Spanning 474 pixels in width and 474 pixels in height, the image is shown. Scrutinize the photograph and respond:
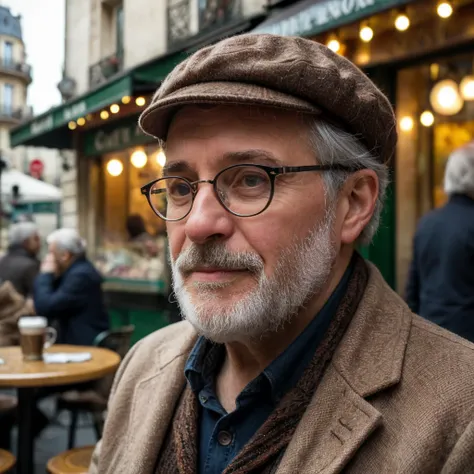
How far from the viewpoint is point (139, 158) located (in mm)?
9477

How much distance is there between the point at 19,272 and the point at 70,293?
1457 mm

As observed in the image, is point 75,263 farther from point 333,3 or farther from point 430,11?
point 430,11

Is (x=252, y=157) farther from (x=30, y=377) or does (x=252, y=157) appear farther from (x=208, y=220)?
(x=30, y=377)

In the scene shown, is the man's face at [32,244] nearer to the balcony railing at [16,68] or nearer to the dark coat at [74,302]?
the dark coat at [74,302]

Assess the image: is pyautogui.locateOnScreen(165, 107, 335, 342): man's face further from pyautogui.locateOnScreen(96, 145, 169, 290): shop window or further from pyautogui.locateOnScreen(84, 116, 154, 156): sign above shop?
pyautogui.locateOnScreen(84, 116, 154, 156): sign above shop

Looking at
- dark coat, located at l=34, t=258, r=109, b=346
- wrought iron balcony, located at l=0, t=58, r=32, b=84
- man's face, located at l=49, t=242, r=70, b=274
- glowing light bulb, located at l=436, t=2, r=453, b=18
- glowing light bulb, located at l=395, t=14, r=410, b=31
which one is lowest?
dark coat, located at l=34, t=258, r=109, b=346

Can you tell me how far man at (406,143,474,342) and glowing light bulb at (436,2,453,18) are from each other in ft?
4.58

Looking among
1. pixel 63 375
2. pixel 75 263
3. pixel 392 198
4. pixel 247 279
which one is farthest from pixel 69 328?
pixel 247 279

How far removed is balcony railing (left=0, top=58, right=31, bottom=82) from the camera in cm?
4878

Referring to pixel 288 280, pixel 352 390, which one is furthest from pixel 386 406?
pixel 288 280

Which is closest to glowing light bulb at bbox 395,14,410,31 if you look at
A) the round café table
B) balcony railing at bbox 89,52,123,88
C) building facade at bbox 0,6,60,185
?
Answer: the round café table

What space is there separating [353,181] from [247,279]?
1.32 feet

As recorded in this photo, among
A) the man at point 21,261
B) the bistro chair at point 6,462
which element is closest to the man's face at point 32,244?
the man at point 21,261

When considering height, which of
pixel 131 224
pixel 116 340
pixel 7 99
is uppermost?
pixel 7 99
